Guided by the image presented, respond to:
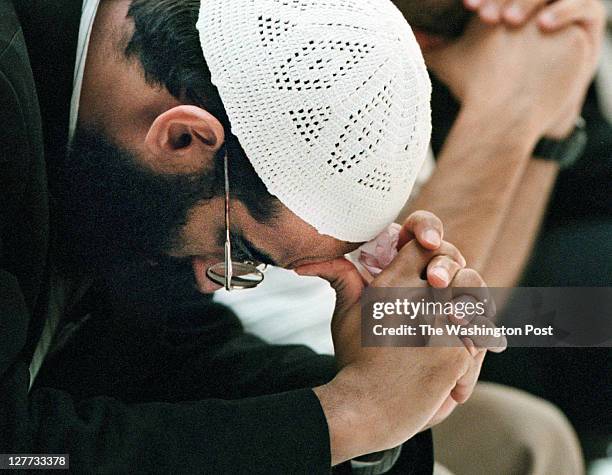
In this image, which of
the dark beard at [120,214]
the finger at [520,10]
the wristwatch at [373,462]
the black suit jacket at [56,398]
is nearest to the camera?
the black suit jacket at [56,398]

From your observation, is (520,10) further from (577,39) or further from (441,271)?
(441,271)

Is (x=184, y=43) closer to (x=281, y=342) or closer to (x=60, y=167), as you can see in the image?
(x=60, y=167)

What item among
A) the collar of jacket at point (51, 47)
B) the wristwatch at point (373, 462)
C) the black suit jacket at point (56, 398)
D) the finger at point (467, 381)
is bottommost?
the wristwatch at point (373, 462)

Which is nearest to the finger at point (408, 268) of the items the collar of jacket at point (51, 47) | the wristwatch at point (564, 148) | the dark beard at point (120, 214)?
the dark beard at point (120, 214)

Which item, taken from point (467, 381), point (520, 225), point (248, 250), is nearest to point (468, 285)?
point (467, 381)

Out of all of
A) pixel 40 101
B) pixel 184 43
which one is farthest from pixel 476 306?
pixel 40 101

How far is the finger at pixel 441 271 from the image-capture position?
38.6 inches

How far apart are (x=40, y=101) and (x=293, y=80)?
31 cm

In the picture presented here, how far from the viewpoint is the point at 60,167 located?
3.25ft

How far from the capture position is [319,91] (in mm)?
852

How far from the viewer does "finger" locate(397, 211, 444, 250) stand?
1.01 m

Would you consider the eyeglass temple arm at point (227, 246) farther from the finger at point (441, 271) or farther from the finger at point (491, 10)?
the finger at point (491, 10)

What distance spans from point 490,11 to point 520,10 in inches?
1.7

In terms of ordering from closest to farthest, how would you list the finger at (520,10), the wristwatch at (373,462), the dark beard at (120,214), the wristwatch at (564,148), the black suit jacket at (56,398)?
the black suit jacket at (56,398) → the dark beard at (120,214) → the wristwatch at (373,462) → the finger at (520,10) → the wristwatch at (564,148)
